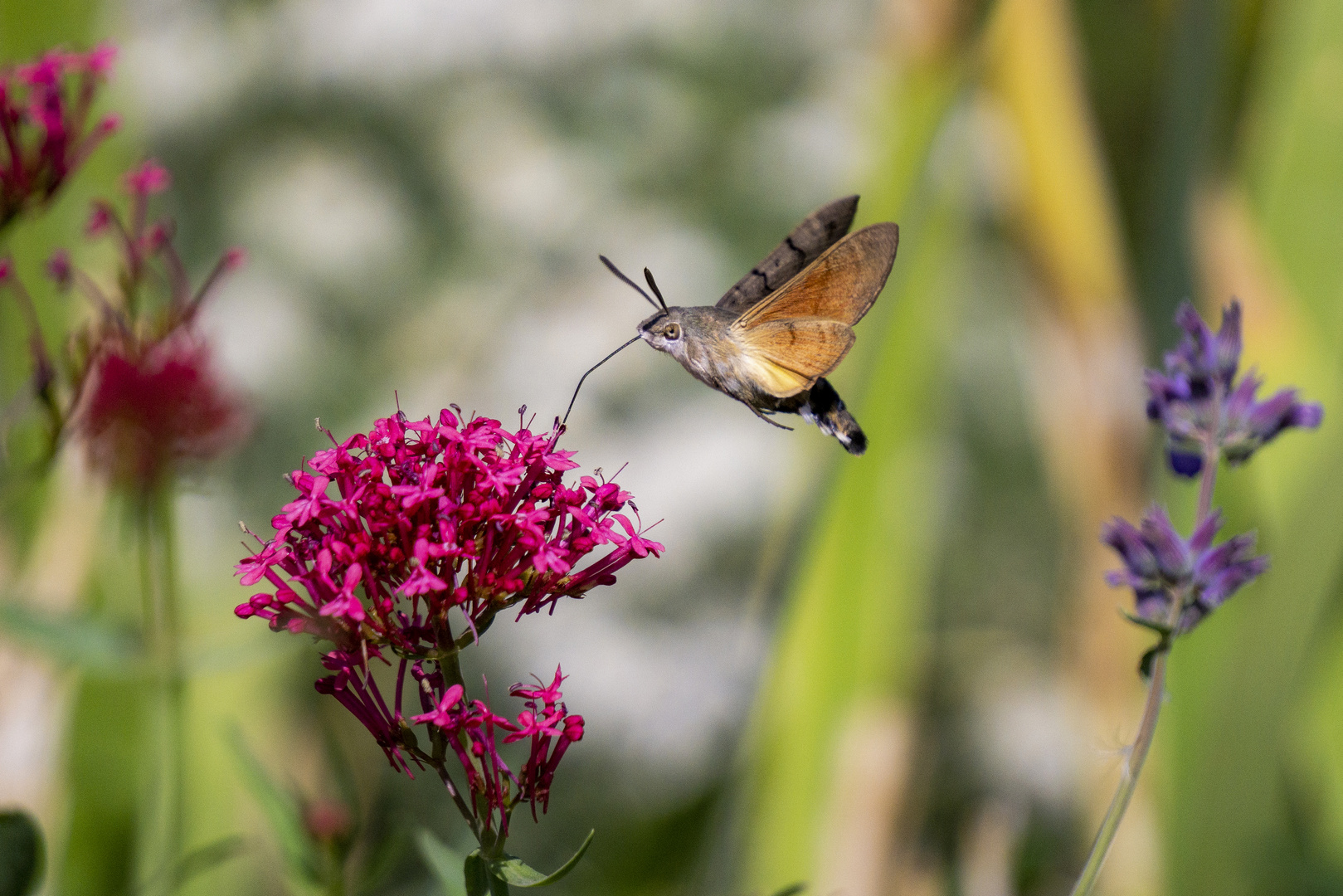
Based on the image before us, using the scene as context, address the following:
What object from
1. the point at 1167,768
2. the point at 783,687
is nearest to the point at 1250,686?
the point at 1167,768

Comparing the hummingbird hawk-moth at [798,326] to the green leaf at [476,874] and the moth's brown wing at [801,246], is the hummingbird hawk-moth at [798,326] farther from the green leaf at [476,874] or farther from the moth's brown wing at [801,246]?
the green leaf at [476,874]

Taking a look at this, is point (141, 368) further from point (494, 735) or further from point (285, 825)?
point (494, 735)

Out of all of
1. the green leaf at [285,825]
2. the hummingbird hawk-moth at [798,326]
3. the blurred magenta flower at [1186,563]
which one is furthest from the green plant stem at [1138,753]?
the green leaf at [285,825]

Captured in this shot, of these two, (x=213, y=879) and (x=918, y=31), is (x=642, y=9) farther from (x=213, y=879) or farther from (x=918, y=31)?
(x=213, y=879)

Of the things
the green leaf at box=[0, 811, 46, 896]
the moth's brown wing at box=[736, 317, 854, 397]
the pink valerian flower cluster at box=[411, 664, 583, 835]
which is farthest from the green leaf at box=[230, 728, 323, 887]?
the moth's brown wing at box=[736, 317, 854, 397]

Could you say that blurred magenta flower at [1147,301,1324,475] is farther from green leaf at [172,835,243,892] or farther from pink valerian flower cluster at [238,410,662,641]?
green leaf at [172,835,243,892]
